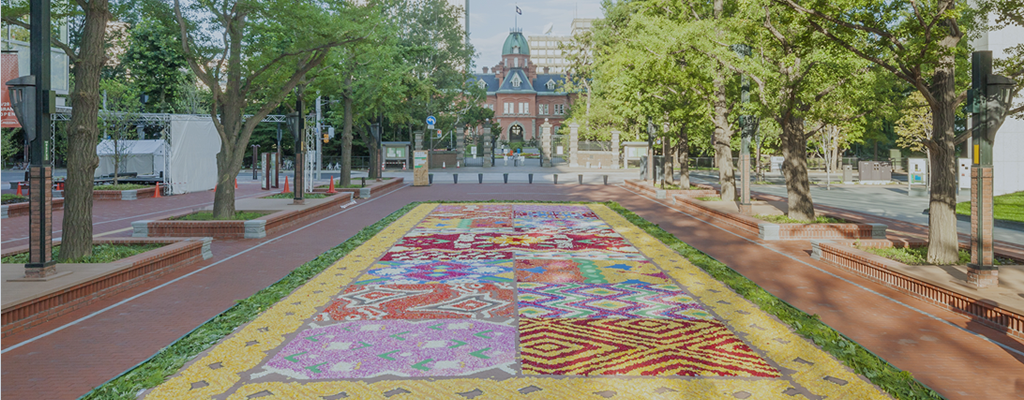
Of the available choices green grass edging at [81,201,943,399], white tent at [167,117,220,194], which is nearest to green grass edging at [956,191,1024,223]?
green grass edging at [81,201,943,399]

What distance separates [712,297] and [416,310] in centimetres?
370

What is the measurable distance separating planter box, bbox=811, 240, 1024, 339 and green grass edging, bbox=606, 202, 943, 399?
173cm

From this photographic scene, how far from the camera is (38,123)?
8.16 m

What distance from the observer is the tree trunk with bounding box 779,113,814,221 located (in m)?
14.7

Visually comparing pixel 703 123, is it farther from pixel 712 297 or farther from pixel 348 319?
pixel 348 319

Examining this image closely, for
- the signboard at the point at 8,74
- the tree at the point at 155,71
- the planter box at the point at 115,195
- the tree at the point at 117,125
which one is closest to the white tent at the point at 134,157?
the tree at the point at 117,125

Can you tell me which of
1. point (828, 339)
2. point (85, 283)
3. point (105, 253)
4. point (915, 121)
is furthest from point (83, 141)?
point (915, 121)

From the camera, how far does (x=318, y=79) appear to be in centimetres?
2245

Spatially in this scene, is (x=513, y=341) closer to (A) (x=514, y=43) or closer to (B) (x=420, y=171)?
(B) (x=420, y=171)

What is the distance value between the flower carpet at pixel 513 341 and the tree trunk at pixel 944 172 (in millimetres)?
3327

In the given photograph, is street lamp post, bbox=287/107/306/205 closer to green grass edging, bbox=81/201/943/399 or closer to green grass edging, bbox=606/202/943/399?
green grass edging, bbox=81/201/943/399

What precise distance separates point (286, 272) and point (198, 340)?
3722 millimetres

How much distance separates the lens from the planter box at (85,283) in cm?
691

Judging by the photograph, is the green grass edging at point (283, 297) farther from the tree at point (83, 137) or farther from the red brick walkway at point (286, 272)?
the tree at point (83, 137)
